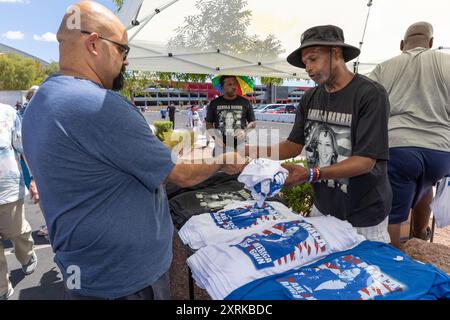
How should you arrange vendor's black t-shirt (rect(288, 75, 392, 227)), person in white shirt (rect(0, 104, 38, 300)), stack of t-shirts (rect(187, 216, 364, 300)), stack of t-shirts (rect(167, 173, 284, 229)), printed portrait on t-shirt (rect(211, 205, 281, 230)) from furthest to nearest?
person in white shirt (rect(0, 104, 38, 300)) < stack of t-shirts (rect(167, 173, 284, 229)) < printed portrait on t-shirt (rect(211, 205, 281, 230)) < vendor's black t-shirt (rect(288, 75, 392, 227)) < stack of t-shirts (rect(187, 216, 364, 300))

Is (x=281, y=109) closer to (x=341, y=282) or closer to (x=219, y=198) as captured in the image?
(x=219, y=198)

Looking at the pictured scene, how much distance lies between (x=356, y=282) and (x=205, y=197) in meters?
1.54

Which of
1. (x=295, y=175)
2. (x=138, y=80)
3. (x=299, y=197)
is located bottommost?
(x=299, y=197)

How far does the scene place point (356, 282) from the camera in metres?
1.40

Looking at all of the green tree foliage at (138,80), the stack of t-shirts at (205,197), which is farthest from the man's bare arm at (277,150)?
the green tree foliage at (138,80)

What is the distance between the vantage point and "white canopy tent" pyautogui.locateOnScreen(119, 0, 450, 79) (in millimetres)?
3559

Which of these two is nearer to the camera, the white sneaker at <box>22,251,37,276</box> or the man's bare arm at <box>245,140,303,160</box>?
the man's bare arm at <box>245,140,303,160</box>

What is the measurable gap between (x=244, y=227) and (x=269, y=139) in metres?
1.23

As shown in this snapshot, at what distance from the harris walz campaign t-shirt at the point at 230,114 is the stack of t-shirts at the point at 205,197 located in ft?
7.80

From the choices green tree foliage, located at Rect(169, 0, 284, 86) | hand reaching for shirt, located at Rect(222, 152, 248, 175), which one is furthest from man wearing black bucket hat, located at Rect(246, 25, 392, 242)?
green tree foliage, located at Rect(169, 0, 284, 86)

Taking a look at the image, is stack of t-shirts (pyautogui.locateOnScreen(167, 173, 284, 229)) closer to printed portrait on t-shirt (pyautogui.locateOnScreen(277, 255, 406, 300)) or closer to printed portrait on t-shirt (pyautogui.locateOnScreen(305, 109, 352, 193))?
printed portrait on t-shirt (pyautogui.locateOnScreen(305, 109, 352, 193))

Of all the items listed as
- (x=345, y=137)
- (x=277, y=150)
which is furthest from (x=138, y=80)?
(x=345, y=137)

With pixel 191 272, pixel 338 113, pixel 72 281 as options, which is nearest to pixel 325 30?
pixel 338 113

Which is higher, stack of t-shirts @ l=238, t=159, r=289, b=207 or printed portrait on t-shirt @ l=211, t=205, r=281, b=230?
stack of t-shirts @ l=238, t=159, r=289, b=207
